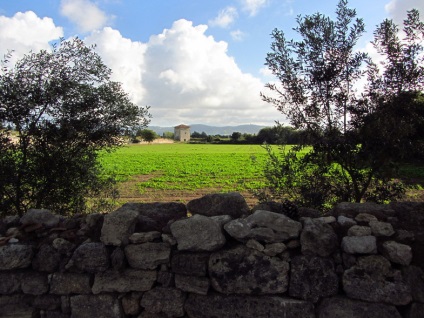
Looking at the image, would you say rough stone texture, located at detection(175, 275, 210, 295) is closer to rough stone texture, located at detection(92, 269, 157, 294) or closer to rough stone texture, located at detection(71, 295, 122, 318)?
rough stone texture, located at detection(92, 269, 157, 294)

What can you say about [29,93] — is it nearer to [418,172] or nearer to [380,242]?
[380,242]

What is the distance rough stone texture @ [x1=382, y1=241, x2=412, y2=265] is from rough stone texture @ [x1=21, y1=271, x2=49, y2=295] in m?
3.94

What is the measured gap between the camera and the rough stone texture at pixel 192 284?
142 inches

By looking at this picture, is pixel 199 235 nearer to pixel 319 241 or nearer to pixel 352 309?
pixel 319 241

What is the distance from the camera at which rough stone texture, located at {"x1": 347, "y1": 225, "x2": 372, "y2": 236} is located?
3445 mm

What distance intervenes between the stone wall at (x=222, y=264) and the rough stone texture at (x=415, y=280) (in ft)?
0.03

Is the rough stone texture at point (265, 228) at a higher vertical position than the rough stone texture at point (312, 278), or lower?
higher

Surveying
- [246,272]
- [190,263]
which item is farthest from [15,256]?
[246,272]

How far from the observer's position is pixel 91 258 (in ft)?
12.4

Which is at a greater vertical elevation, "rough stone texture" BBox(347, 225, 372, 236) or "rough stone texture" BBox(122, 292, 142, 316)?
"rough stone texture" BBox(347, 225, 372, 236)

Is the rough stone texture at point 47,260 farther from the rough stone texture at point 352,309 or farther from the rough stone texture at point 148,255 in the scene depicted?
the rough stone texture at point 352,309

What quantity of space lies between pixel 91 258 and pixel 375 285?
3.14m

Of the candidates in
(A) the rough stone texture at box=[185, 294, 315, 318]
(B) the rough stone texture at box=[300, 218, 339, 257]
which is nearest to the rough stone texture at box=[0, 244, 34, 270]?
(A) the rough stone texture at box=[185, 294, 315, 318]

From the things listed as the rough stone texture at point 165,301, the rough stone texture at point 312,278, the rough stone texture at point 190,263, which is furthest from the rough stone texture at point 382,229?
the rough stone texture at point 165,301
